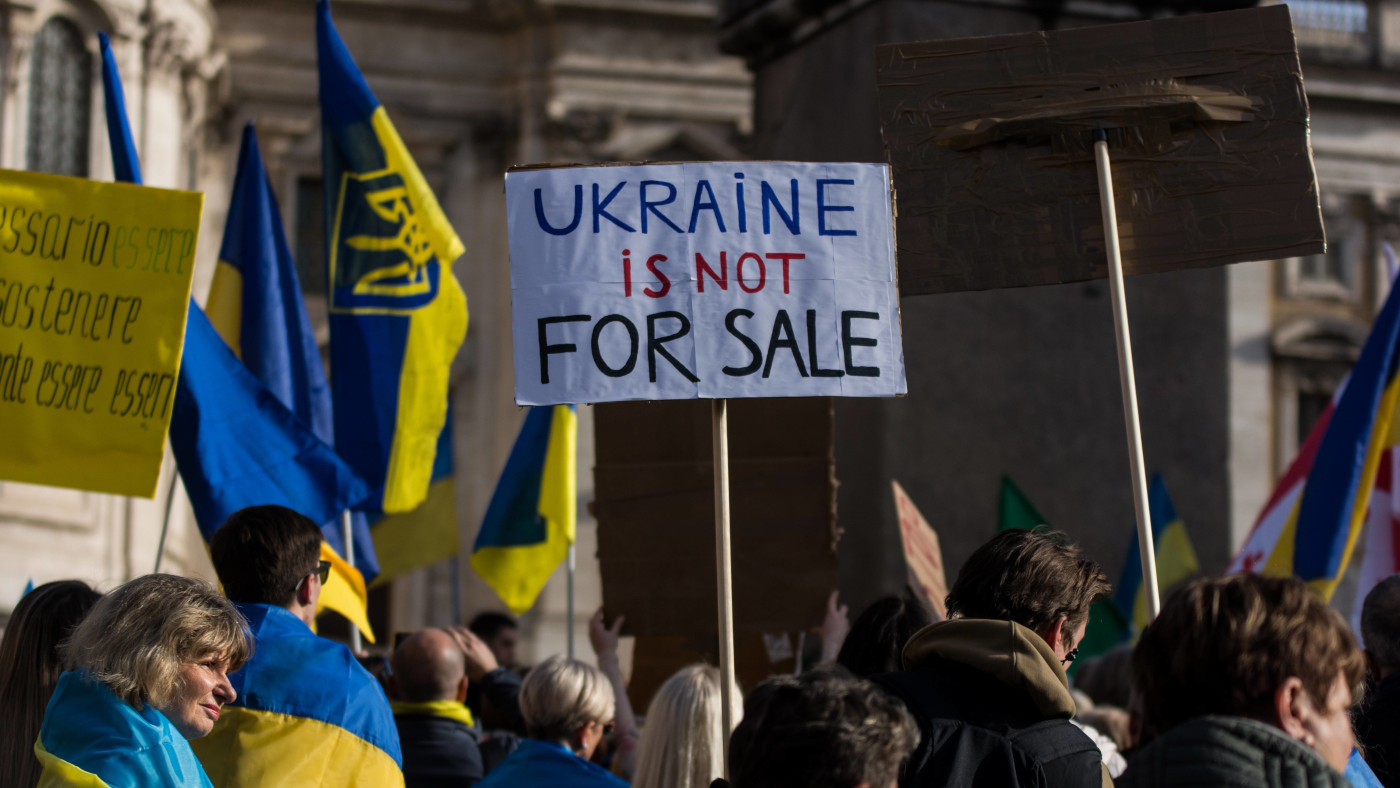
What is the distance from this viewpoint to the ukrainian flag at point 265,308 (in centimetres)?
705

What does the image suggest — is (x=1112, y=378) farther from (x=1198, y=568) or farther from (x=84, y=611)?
(x=84, y=611)

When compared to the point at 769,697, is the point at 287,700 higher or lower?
lower

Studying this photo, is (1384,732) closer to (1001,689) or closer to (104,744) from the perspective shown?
(1001,689)

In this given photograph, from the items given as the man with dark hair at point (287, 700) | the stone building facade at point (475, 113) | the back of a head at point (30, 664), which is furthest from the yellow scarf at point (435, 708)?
the stone building facade at point (475, 113)

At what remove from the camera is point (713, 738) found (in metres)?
4.07

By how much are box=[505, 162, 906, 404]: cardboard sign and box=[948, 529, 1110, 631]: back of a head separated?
1001 millimetres

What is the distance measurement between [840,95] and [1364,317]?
72.2ft

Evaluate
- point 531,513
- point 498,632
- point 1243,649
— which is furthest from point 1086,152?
point 498,632

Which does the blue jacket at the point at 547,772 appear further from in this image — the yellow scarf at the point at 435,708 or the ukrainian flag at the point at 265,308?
the ukrainian flag at the point at 265,308

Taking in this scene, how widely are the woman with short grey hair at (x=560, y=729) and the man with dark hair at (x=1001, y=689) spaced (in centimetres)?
125

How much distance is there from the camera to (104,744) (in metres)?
3.01

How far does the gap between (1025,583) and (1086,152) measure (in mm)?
1978

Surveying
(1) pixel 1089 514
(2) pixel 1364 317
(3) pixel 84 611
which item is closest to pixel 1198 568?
(1) pixel 1089 514

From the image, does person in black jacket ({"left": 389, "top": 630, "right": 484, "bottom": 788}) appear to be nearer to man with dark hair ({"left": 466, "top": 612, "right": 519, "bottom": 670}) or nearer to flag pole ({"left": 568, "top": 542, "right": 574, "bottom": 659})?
flag pole ({"left": 568, "top": 542, "right": 574, "bottom": 659})
